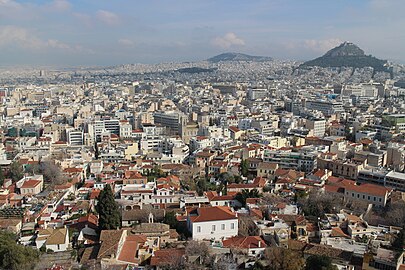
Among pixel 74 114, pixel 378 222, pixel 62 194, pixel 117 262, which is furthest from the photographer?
pixel 74 114

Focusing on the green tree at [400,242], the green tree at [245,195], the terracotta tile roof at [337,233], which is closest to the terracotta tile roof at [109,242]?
the green tree at [245,195]

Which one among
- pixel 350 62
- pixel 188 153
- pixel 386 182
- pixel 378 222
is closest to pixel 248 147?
pixel 188 153

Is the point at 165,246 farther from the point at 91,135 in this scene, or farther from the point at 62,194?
the point at 91,135

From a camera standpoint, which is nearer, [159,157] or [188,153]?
[159,157]

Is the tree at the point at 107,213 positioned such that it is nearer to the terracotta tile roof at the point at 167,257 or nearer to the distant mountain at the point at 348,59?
the terracotta tile roof at the point at 167,257

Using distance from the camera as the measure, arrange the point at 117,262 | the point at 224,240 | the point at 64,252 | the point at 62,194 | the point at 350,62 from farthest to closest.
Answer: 1. the point at 350,62
2. the point at 62,194
3. the point at 224,240
4. the point at 64,252
5. the point at 117,262

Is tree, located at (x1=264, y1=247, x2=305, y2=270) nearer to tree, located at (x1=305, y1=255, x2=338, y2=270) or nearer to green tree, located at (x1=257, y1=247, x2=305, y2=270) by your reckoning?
green tree, located at (x1=257, y1=247, x2=305, y2=270)
